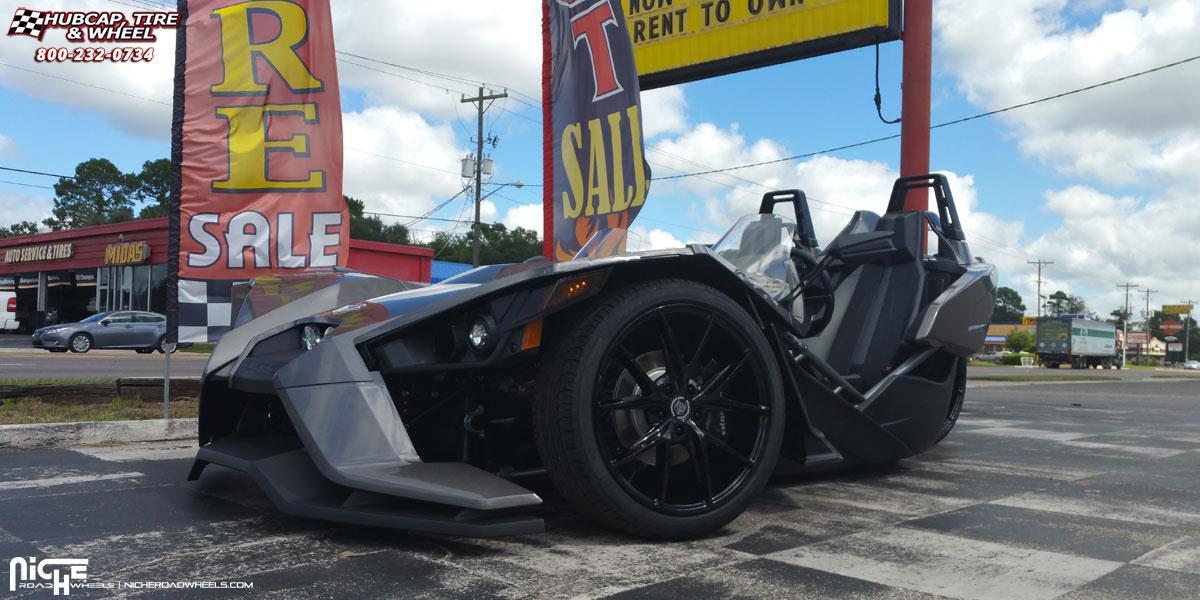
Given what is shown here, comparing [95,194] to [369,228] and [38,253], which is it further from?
[38,253]

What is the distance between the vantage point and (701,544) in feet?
9.68

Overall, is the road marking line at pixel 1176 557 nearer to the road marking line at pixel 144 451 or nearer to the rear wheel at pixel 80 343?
the road marking line at pixel 144 451

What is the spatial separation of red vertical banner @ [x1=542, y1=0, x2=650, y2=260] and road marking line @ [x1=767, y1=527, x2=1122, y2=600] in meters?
4.02

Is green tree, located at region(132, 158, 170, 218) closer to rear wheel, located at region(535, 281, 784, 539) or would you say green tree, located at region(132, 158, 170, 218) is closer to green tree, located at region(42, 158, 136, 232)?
green tree, located at region(42, 158, 136, 232)

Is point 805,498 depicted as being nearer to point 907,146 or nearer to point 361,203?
point 907,146

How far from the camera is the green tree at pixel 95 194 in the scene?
8194 cm

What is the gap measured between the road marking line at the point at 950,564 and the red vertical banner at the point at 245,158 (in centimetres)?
465

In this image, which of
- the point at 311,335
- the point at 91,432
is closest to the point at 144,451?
the point at 91,432

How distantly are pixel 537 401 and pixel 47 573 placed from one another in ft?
4.93

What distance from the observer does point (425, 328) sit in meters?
2.90

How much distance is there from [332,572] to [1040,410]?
9.95 m

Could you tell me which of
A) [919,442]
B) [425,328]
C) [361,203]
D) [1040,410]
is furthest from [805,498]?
[361,203]

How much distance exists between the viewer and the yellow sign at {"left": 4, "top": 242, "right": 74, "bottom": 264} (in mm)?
36188

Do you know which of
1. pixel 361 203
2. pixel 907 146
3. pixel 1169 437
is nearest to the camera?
pixel 1169 437
